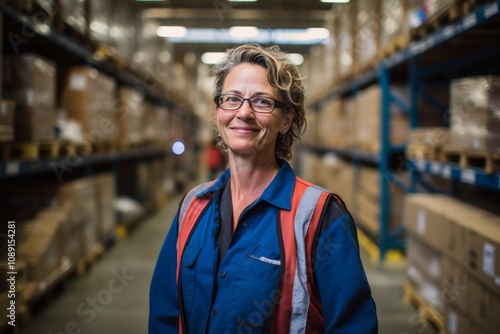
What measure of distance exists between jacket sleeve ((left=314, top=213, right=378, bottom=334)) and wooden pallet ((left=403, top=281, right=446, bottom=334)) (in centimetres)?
238

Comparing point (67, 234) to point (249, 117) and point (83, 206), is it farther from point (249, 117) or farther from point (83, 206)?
point (249, 117)

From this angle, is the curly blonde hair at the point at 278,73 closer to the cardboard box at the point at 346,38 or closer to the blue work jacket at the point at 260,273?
the blue work jacket at the point at 260,273

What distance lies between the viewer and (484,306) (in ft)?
9.30

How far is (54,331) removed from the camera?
3.78 meters

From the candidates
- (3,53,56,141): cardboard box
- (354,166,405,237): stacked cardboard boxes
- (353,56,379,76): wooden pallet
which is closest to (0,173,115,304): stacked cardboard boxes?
(3,53,56,141): cardboard box

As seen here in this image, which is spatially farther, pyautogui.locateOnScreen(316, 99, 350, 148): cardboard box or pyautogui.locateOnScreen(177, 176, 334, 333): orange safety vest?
pyautogui.locateOnScreen(316, 99, 350, 148): cardboard box

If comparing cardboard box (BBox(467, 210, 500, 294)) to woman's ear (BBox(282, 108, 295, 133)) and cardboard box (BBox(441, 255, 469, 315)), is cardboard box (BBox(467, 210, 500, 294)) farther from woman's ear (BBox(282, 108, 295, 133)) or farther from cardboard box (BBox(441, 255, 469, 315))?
woman's ear (BBox(282, 108, 295, 133))

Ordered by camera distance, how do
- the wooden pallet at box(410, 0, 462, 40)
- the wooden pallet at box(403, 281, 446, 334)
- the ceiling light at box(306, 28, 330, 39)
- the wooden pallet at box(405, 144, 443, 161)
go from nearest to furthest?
the wooden pallet at box(410, 0, 462, 40) < the wooden pallet at box(403, 281, 446, 334) < the wooden pallet at box(405, 144, 443, 161) < the ceiling light at box(306, 28, 330, 39)

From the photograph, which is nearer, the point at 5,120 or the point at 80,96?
the point at 5,120

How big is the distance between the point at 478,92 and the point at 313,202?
2.25 meters

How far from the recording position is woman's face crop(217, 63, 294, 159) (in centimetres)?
177

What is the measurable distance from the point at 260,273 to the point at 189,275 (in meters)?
0.32

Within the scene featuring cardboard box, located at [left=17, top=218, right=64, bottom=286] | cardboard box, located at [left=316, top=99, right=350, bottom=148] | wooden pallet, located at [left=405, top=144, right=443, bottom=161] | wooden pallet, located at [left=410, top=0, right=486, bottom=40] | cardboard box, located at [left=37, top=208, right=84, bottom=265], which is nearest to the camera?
wooden pallet, located at [left=410, top=0, right=486, bottom=40]

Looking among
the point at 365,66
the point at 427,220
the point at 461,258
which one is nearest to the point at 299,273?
the point at 461,258
